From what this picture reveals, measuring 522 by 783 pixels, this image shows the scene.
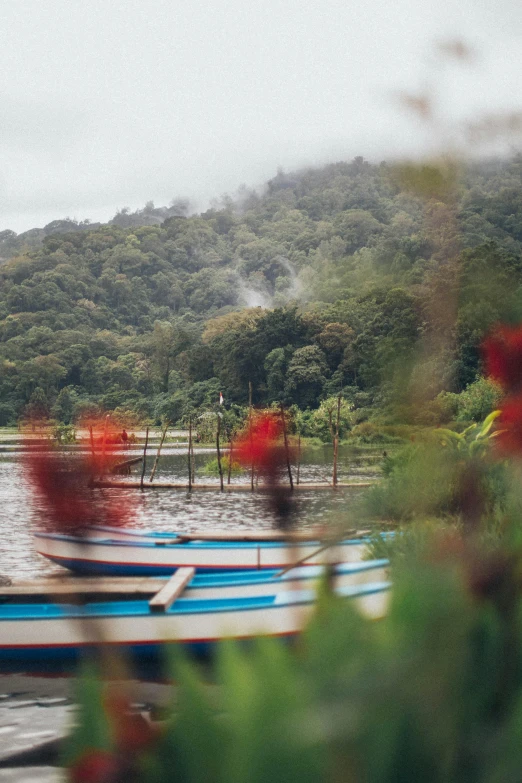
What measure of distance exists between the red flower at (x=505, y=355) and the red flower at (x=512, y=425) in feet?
0.06

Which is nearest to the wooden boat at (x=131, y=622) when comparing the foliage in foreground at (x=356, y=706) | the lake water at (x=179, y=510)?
the lake water at (x=179, y=510)

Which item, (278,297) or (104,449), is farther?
(278,297)

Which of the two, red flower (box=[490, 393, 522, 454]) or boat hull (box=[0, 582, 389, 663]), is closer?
red flower (box=[490, 393, 522, 454])

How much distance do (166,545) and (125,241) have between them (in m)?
84.7

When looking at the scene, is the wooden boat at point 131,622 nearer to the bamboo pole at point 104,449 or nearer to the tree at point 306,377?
the bamboo pole at point 104,449

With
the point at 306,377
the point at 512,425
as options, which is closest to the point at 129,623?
the point at 512,425

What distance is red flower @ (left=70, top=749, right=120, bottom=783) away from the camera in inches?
28.3

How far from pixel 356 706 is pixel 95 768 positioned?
0.74 ft

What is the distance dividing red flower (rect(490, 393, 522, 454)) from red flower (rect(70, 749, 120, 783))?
590mm

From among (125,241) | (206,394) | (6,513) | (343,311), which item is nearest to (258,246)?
(125,241)

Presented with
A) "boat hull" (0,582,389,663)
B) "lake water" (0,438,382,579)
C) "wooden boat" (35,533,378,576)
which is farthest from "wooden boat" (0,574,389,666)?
"lake water" (0,438,382,579)

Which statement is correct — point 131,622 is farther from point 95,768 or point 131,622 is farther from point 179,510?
point 179,510

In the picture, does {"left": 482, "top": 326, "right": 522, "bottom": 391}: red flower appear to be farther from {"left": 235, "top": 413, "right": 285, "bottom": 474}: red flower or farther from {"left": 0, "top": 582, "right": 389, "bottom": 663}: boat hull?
{"left": 0, "top": 582, "right": 389, "bottom": 663}: boat hull

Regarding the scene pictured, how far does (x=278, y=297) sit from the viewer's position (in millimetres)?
43781
